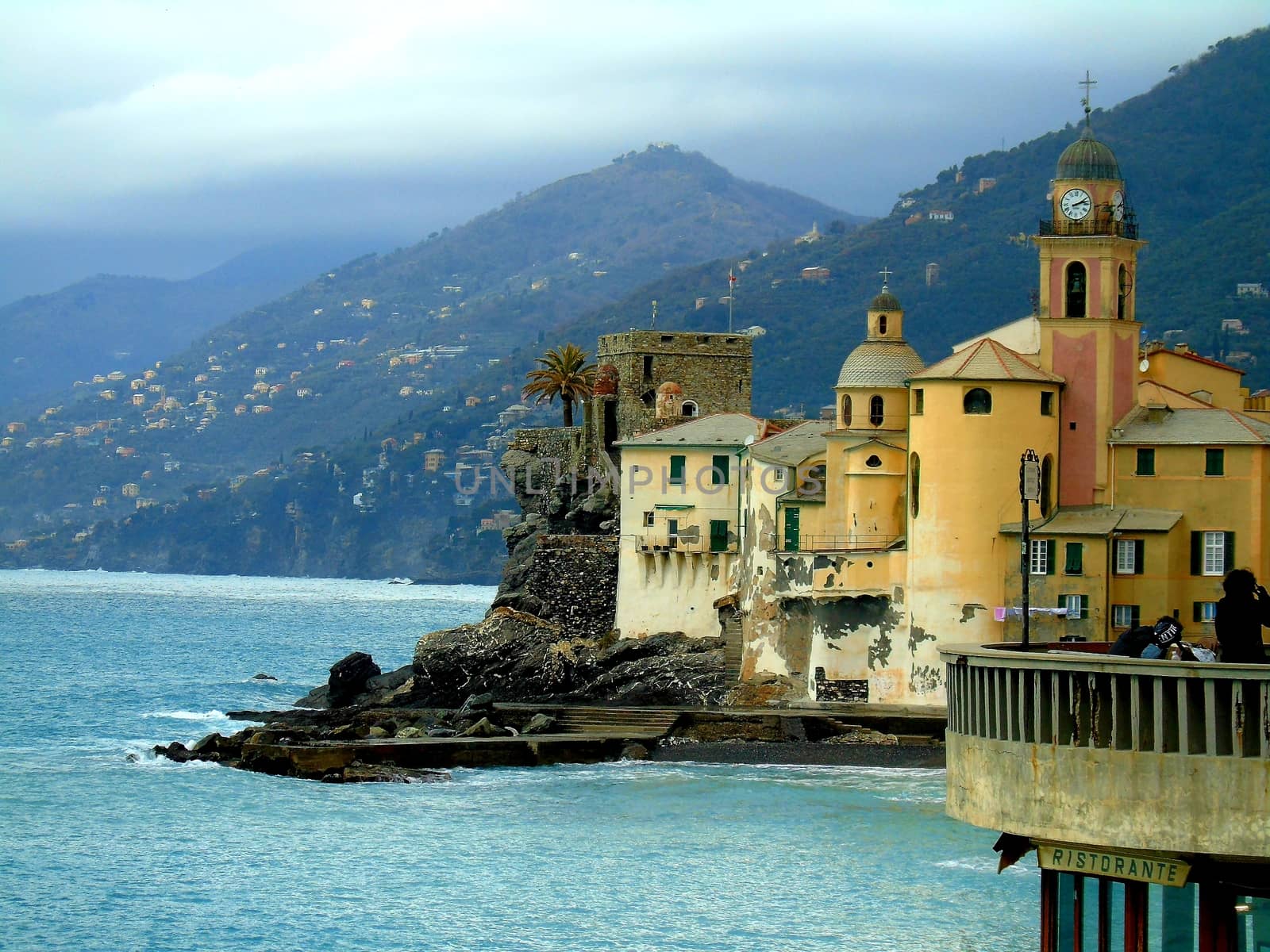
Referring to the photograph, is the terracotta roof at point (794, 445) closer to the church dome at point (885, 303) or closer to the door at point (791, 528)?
the door at point (791, 528)

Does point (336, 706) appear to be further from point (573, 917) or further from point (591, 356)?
point (591, 356)

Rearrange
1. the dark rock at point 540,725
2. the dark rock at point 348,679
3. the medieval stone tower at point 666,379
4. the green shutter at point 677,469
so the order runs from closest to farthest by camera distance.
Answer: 1. the dark rock at point 540,725
2. the green shutter at point 677,469
3. the dark rock at point 348,679
4. the medieval stone tower at point 666,379

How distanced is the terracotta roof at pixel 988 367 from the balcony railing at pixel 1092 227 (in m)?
3.22

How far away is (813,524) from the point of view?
197 ft

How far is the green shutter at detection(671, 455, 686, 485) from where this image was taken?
67.1 metres

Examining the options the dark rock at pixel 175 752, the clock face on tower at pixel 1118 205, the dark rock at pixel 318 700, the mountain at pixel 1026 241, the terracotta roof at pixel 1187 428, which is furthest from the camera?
the mountain at pixel 1026 241

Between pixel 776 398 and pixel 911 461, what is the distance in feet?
335

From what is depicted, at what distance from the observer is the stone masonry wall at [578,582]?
70688 millimetres

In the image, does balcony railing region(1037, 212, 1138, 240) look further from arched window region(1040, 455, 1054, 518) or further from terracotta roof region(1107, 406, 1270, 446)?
arched window region(1040, 455, 1054, 518)

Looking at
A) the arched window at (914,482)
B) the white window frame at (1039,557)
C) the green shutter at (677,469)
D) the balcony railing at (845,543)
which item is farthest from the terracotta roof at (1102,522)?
the green shutter at (677,469)

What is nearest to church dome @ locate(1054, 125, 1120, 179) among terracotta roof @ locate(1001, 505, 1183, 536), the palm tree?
terracotta roof @ locate(1001, 505, 1183, 536)

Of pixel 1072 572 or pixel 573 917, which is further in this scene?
pixel 1072 572

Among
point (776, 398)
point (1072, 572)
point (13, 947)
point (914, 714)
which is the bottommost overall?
point (13, 947)

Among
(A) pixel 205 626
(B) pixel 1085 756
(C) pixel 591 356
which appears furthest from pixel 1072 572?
(C) pixel 591 356
